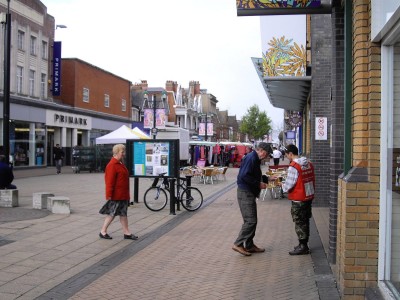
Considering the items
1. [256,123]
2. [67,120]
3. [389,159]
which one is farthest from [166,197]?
[256,123]

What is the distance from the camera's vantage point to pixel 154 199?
1255 cm

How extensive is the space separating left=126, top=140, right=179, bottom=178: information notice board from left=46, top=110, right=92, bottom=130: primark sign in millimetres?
23981

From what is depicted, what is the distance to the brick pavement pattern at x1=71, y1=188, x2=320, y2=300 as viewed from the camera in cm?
548

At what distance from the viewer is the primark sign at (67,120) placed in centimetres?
3549

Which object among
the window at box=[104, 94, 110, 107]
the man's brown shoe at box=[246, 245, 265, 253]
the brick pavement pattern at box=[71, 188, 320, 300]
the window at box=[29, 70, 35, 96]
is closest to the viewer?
the brick pavement pattern at box=[71, 188, 320, 300]

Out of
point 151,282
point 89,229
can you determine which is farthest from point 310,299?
point 89,229

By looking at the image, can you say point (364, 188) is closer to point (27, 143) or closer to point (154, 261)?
point (154, 261)

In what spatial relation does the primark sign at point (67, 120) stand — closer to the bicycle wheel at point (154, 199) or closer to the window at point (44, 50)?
the window at point (44, 50)

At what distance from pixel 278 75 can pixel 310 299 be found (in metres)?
9.97

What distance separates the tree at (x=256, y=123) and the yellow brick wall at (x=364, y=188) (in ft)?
254

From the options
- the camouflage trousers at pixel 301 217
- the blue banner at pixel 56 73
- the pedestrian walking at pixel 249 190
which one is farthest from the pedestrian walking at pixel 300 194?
the blue banner at pixel 56 73

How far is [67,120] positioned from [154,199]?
2774cm

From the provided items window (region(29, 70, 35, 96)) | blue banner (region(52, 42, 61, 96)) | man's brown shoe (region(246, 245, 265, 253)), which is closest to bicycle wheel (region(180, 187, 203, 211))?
man's brown shoe (region(246, 245, 265, 253))

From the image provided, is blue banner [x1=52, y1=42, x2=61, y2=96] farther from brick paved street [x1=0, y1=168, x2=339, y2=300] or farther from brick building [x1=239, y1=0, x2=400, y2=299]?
brick building [x1=239, y1=0, x2=400, y2=299]
